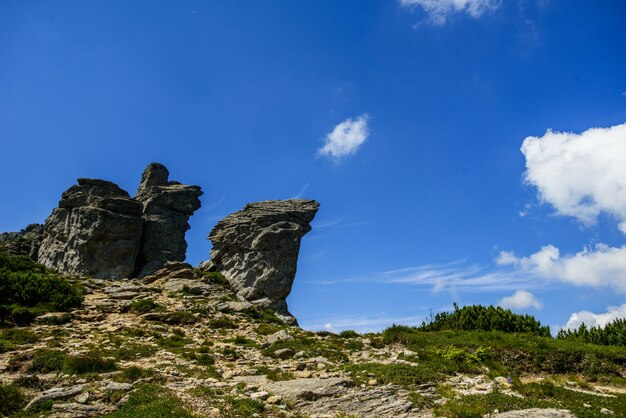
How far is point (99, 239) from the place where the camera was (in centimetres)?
5675

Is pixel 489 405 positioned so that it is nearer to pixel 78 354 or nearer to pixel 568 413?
pixel 568 413

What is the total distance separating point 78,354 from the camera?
20.5 meters

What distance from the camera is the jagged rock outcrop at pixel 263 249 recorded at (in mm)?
45500

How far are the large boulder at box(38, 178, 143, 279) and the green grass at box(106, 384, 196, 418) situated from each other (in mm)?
45748

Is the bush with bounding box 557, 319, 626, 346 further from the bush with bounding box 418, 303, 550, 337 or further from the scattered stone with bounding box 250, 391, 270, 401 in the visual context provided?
the scattered stone with bounding box 250, 391, 270, 401

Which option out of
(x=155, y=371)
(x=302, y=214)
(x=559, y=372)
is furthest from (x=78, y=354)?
(x=302, y=214)

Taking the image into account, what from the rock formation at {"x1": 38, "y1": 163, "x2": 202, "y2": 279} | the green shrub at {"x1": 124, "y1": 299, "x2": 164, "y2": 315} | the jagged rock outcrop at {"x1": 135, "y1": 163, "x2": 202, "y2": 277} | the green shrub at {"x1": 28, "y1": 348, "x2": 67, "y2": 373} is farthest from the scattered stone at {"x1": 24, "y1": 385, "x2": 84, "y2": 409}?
the rock formation at {"x1": 38, "y1": 163, "x2": 202, "y2": 279}

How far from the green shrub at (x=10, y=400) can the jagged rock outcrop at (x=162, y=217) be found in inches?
1753

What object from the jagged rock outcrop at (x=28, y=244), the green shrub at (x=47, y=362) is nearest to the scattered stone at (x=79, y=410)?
the green shrub at (x=47, y=362)

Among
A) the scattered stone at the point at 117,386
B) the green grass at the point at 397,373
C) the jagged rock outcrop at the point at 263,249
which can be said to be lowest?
the scattered stone at the point at 117,386

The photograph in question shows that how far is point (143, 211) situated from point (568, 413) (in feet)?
200

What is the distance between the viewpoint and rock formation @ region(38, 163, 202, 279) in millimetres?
56844

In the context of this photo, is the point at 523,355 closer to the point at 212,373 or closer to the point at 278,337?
the point at 278,337

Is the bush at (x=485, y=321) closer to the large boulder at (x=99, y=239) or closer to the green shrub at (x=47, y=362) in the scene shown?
the green shrub at (x=47, y=362)
